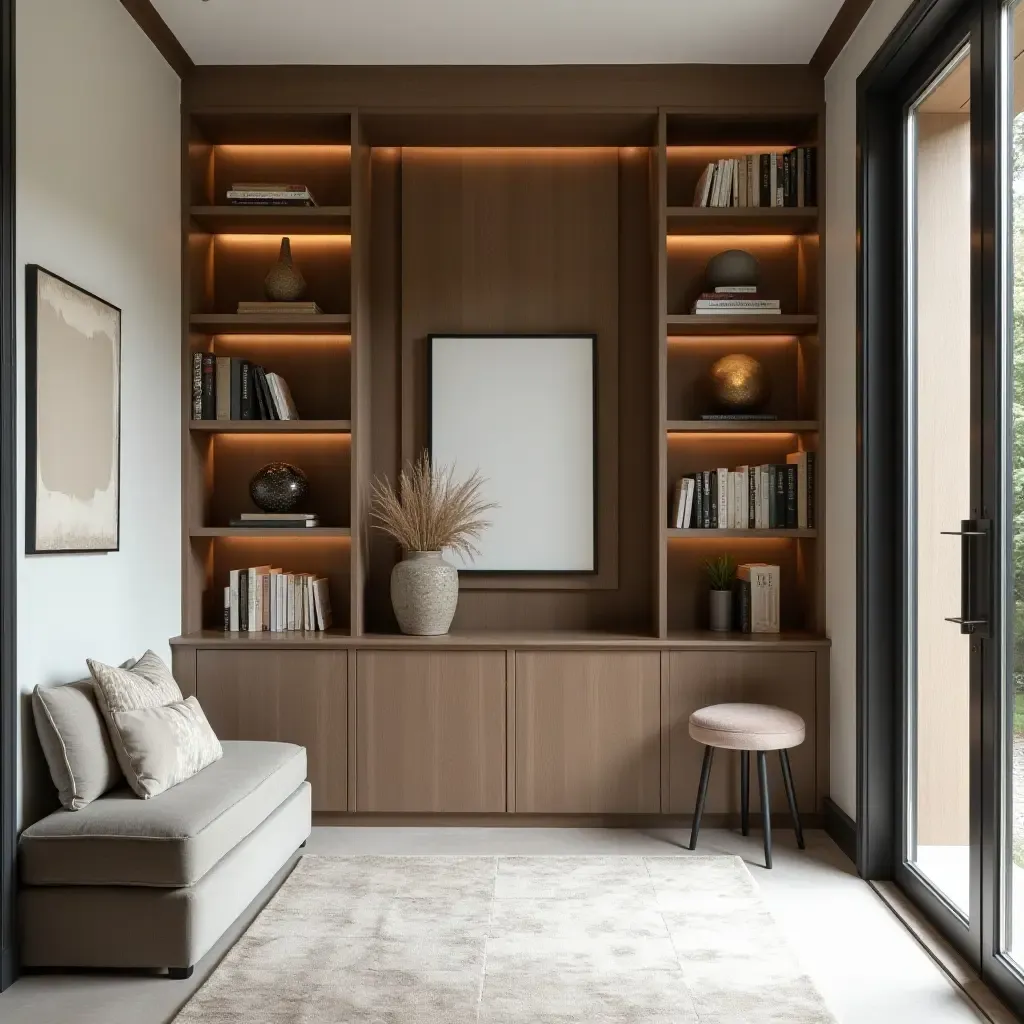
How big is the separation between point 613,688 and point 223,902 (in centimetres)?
176

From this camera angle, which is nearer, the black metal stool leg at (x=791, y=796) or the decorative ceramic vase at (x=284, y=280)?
the black metal stool leg at (x=791, y=796)

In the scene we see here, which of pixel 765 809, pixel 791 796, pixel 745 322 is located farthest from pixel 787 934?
pixel 745 322

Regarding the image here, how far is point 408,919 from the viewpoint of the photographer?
3.15m

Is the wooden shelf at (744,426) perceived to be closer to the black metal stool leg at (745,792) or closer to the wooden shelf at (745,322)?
the wooden shelf at (745,322)

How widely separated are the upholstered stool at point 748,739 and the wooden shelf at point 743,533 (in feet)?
2.30

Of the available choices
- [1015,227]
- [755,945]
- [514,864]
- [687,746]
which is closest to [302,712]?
[514,864]

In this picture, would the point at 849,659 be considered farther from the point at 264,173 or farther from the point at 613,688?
the point at 264,173

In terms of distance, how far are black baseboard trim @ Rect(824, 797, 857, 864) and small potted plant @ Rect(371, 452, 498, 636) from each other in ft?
5.46

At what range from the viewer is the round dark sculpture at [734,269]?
433 centimetres

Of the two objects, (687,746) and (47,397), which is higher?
(47,397)

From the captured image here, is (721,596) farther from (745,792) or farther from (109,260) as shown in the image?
(109,260)

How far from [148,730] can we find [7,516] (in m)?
0.71

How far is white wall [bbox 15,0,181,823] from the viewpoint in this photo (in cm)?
293

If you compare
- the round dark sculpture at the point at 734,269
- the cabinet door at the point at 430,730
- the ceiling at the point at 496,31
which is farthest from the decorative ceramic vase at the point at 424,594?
the ceiling at the point at 496,31
